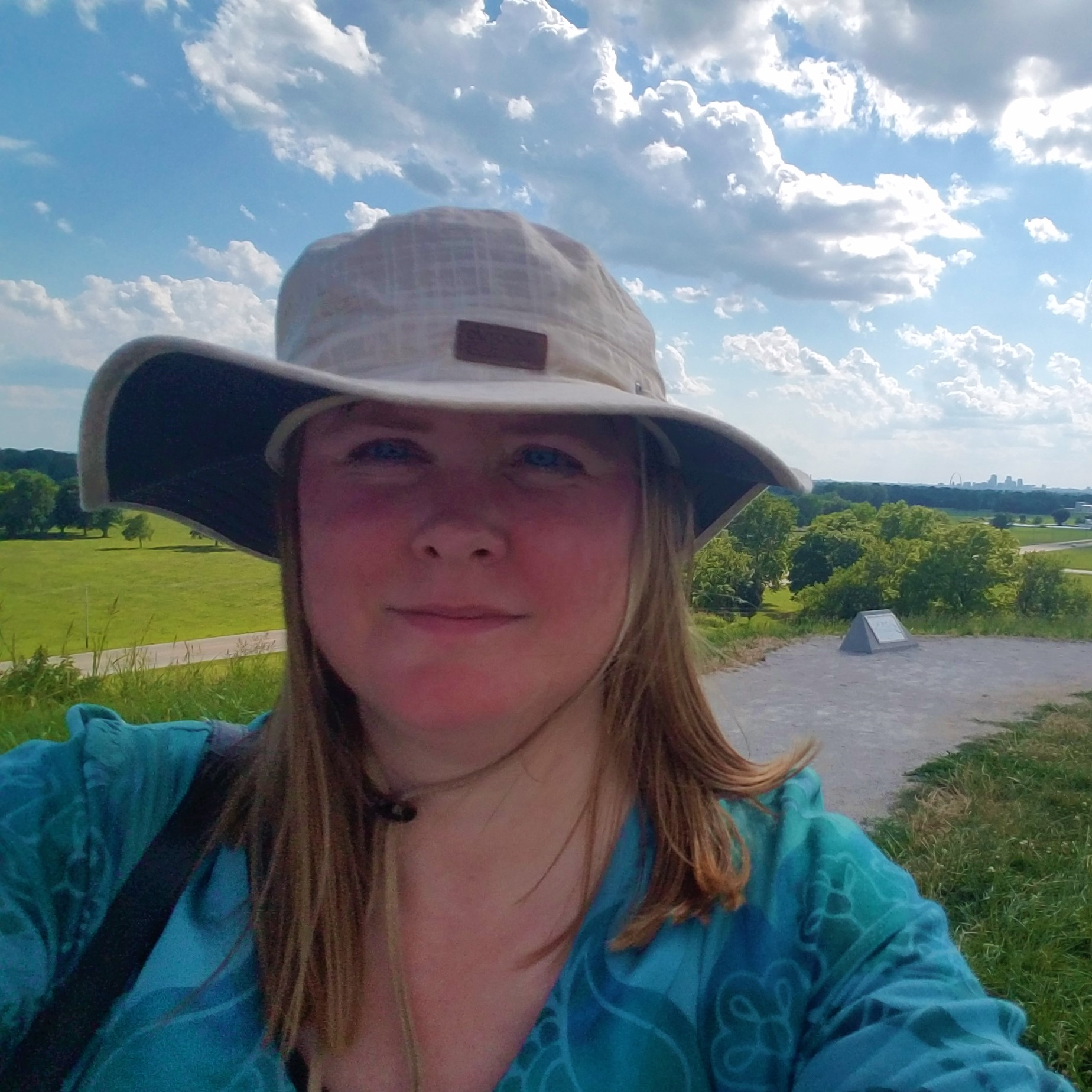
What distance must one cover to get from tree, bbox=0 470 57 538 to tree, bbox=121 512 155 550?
124cm

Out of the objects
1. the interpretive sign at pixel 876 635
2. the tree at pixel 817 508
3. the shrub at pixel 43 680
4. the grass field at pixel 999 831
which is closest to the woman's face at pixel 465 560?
the grass field at pixel 999 831

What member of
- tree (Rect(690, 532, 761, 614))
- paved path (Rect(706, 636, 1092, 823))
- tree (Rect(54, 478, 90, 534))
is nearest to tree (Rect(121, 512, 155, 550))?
tree (Rect(54, 478, 90, 534))

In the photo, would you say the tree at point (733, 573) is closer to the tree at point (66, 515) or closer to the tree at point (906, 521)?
the tree at point (906, 521)

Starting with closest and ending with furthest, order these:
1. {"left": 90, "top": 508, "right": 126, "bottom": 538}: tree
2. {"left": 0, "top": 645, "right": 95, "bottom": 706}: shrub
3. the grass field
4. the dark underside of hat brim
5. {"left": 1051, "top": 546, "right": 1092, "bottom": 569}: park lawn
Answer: the dark underside of hat brim → {"left": 90, "top": 508, "right": 126, "bottom": 538}: tree → the grass field → {"left": 0, "top": 645, "right": 95, "bottom": 706}: shrub → {"left": 1051, "top": 546, "right": 1092, "bottom": 569}: park lawn

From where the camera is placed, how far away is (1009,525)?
14.9 m

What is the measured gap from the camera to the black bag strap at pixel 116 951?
3.43 ft

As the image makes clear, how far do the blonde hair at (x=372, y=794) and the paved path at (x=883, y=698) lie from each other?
220 centimetres

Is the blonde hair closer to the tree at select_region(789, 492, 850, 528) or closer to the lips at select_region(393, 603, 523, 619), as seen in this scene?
the lips at select_region(393, 603, 523, 619)

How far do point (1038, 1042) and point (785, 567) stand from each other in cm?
1492

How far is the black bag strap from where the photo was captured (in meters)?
1.04

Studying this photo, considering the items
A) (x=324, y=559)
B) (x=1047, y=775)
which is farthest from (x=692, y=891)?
(x=1047, y=775)

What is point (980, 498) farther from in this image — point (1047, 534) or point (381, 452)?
point (381, 452)

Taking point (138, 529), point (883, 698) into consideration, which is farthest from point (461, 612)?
point (883, 698)

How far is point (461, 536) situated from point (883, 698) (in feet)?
19.6
